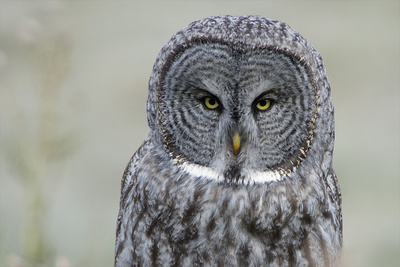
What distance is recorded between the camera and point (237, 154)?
111 inches

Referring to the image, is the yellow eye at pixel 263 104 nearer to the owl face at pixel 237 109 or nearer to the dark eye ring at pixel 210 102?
the owl face at pixel 237 109

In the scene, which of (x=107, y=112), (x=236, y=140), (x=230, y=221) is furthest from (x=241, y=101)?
(x=107, y=112)

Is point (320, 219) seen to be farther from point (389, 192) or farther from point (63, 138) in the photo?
point (389, 192)

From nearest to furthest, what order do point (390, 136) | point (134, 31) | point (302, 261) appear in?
1. point (302, 261)
2. point (390, 136)
3. point (134, 31)

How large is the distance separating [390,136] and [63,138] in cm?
603

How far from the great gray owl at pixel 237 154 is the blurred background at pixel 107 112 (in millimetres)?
319

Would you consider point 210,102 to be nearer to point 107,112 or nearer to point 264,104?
point 264,104

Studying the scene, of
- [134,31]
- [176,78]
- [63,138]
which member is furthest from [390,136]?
Result: [176,78]

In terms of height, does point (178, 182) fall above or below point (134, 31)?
below

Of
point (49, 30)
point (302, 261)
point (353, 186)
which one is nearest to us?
point (302, 261)

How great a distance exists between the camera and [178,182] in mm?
2932

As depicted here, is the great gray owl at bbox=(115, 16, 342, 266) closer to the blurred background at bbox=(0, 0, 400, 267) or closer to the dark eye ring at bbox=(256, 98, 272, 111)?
the dark eye ring at bbox=(256, 98, 272, 111)

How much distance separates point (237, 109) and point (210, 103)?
0.36 ft

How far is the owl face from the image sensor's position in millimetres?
2707
